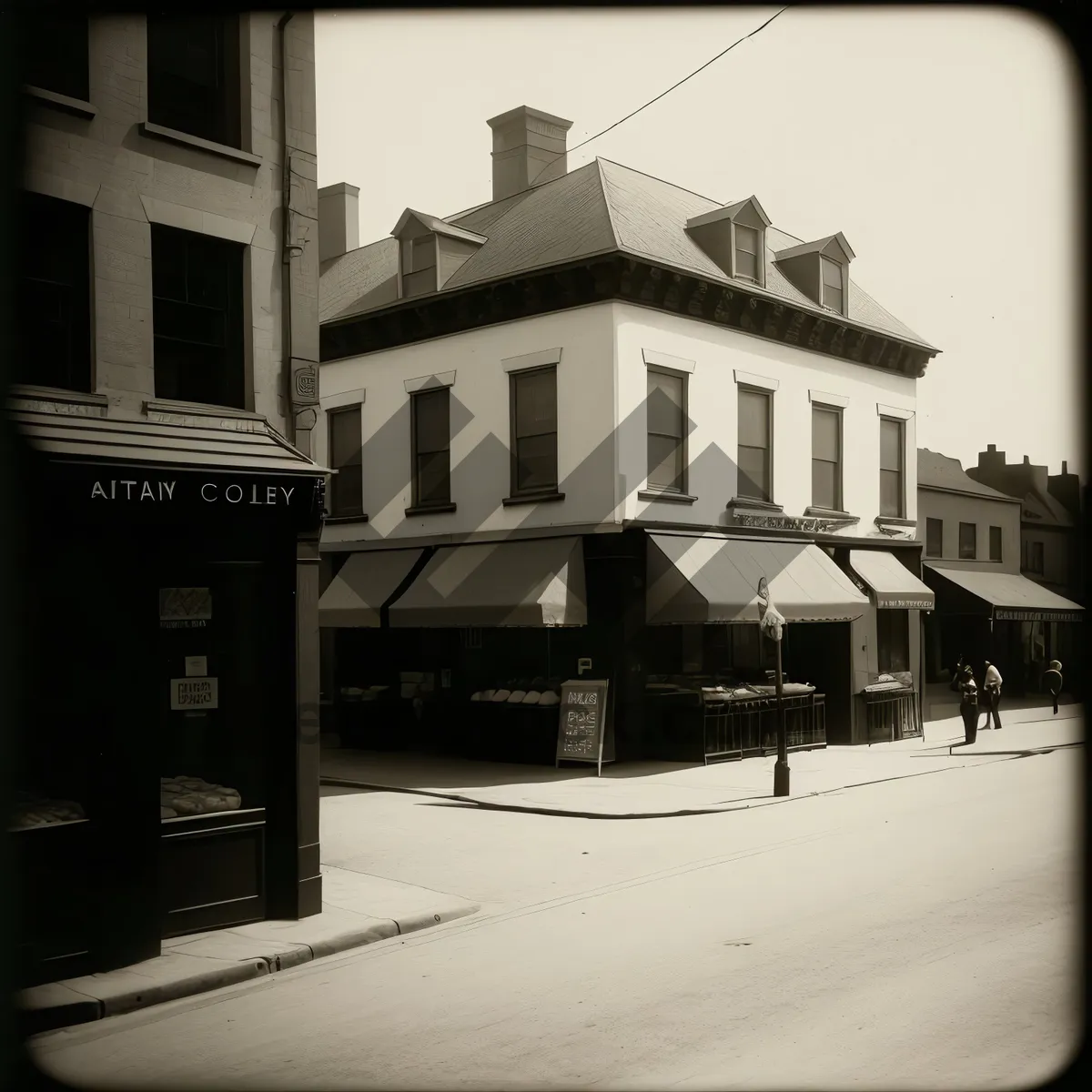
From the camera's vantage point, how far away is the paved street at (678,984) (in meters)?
6.09

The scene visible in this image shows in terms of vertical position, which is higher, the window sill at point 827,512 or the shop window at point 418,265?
the shop window at point 418,265

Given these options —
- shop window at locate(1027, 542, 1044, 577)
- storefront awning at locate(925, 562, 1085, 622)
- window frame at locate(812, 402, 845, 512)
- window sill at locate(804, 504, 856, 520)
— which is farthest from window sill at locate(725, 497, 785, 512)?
shop window at locate(1027, 542, 1044, 577)

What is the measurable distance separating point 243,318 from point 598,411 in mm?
9973

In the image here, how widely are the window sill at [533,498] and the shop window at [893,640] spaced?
824 cm

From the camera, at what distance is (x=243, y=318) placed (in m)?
10.2

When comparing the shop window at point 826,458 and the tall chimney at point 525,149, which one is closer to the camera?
the shop window at point 826,458

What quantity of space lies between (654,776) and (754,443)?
23.5 feet

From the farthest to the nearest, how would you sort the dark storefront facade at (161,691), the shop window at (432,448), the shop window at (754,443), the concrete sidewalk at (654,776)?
the shop window at (432,448)
the shop window at (754,443)
the concrete sidewalk at (654,776)
the dark storefront facade at (161,691)

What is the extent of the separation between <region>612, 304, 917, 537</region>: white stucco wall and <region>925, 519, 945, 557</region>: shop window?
8369 millimetres

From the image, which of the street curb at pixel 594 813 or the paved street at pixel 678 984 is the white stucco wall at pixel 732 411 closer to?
the street curb at pixel 594 813

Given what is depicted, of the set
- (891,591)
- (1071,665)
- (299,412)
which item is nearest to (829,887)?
(299,412)

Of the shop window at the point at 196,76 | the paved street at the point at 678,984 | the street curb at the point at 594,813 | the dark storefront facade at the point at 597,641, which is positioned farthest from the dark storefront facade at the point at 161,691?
the dark storefront facade at the point at 597,641

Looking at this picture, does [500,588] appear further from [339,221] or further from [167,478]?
[339,221]

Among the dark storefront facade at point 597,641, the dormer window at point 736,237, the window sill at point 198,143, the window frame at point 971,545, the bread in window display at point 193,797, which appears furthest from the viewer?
the window frame at point 971,545
